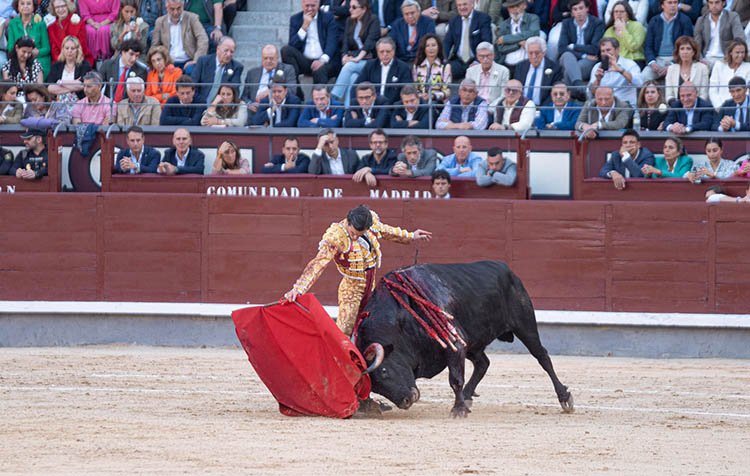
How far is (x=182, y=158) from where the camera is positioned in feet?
42.6

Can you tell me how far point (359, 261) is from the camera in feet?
26.8

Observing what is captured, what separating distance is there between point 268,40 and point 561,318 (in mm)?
4841

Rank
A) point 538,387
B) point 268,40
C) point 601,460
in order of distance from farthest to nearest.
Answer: point 268,40
point 538,387
point 601,460

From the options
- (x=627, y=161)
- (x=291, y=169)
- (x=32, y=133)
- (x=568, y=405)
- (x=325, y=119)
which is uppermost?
(x=325, y=119)

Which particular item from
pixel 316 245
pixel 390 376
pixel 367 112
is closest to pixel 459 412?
pixel 390 376

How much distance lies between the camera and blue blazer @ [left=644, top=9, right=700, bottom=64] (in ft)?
42.7

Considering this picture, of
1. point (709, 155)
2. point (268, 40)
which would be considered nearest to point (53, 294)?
point (268, 40)

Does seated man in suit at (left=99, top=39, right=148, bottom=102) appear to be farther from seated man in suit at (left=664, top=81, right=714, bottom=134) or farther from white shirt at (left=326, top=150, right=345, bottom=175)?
seated man in suit at (left=664, top=81, right=714, bottom=134)

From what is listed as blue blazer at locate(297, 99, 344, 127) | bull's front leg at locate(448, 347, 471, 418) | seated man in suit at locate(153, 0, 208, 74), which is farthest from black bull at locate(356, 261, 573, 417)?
seated man in suit at locate(153, 0, 208, 74)

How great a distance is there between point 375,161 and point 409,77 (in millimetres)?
922

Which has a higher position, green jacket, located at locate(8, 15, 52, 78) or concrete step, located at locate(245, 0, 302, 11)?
concrete step, located at locate(245, 0, 302, 11)

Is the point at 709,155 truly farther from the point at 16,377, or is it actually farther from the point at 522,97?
the point at 16,377

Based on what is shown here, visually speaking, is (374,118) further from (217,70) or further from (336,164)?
(217,70)

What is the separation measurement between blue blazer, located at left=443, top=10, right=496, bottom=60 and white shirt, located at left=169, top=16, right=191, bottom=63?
2.68 meters
